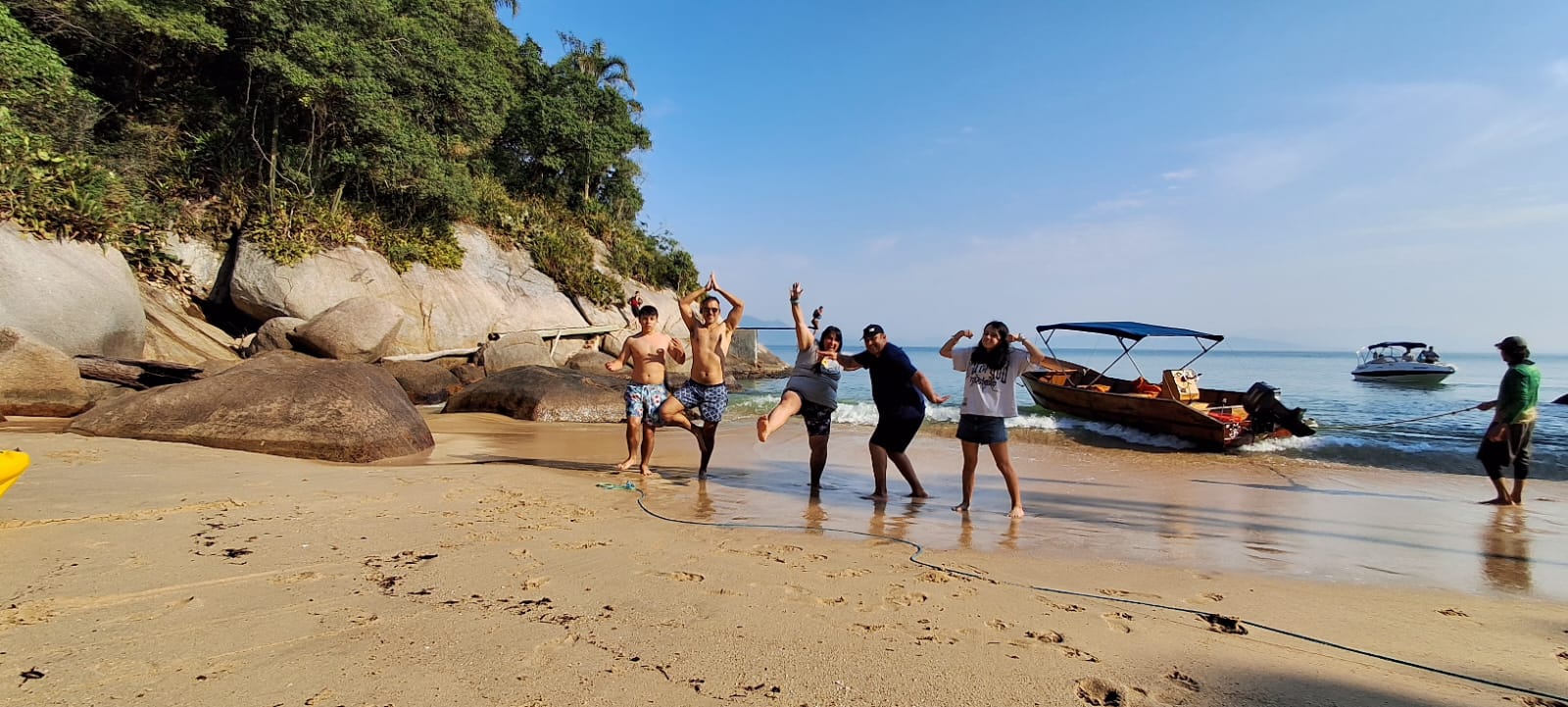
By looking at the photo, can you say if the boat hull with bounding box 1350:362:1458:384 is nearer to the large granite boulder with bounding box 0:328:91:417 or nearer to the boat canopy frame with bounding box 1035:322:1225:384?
the boat canopy frame with bounding box 1035:322:1225:384

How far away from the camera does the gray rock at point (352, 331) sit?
1512cm

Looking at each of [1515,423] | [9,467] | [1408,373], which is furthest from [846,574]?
[1408,373]

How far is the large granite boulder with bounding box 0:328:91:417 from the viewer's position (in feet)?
24.4

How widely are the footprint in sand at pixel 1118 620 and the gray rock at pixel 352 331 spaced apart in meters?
16.4

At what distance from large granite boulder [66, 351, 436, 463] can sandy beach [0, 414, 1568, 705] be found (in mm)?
422

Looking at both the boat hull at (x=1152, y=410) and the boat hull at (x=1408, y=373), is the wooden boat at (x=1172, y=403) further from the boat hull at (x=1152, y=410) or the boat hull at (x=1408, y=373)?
the boat hull at (x=1408, y=373)

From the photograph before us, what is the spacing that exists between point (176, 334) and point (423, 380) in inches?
187

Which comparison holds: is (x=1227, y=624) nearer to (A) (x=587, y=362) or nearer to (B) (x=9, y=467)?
(B) (x=9, y=467)

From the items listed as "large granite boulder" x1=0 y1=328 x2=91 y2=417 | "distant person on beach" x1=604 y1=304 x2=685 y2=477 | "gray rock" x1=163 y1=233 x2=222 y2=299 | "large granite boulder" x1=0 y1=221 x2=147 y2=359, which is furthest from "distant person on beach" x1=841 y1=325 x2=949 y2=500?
"gray rock" x1=163 y1=233 x2=222 y2=299

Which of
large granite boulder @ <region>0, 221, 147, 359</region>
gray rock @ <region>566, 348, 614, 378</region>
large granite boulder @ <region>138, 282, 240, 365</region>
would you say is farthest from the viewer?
gray rock @ <region>566, 348, 614, 378</region>

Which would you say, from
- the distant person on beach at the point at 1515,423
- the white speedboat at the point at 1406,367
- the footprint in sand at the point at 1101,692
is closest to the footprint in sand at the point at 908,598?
the footprint in sand at the point at 1101,692

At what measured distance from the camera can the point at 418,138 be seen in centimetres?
1855

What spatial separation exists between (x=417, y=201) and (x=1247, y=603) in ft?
72.3

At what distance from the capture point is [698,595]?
3252 millimetres
